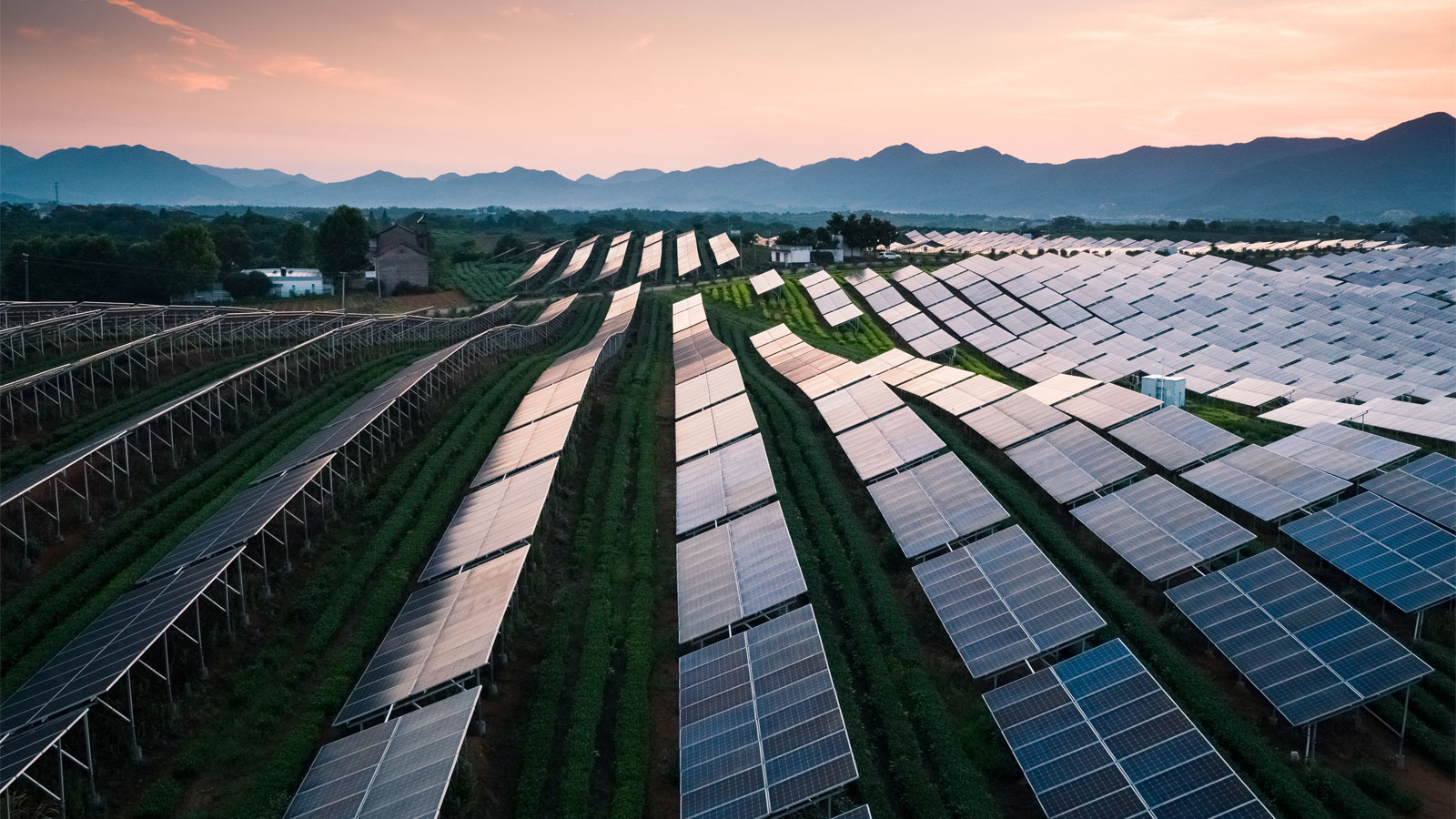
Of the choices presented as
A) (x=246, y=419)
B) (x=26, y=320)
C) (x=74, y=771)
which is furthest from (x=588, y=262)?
(x=74, y=771)

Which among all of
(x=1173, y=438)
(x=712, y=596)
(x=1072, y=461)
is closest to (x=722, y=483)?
(x=712, y=596)

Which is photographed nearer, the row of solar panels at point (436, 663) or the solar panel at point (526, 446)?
the row of solar panels at point (436, 663)

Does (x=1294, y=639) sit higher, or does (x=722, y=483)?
(x=722, y=483)

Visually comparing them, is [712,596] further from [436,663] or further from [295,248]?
[295,248]

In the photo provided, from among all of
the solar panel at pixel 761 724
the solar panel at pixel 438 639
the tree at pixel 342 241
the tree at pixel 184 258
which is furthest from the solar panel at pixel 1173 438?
the tree at pixel 342 241

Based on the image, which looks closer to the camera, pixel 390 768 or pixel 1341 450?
pixel 390 768

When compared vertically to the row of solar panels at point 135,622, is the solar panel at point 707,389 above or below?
above

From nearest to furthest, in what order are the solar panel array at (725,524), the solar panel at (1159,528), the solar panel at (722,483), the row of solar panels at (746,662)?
the row of solar panels at (746,662) < the solar panel array at (725,524) < the solar panel at (1159,528) < the solar panel at (722,483)

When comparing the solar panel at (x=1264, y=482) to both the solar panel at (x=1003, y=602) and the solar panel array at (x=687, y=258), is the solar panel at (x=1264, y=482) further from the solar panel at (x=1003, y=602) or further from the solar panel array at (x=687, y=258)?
the solar panel array at (x=687, y=258)
